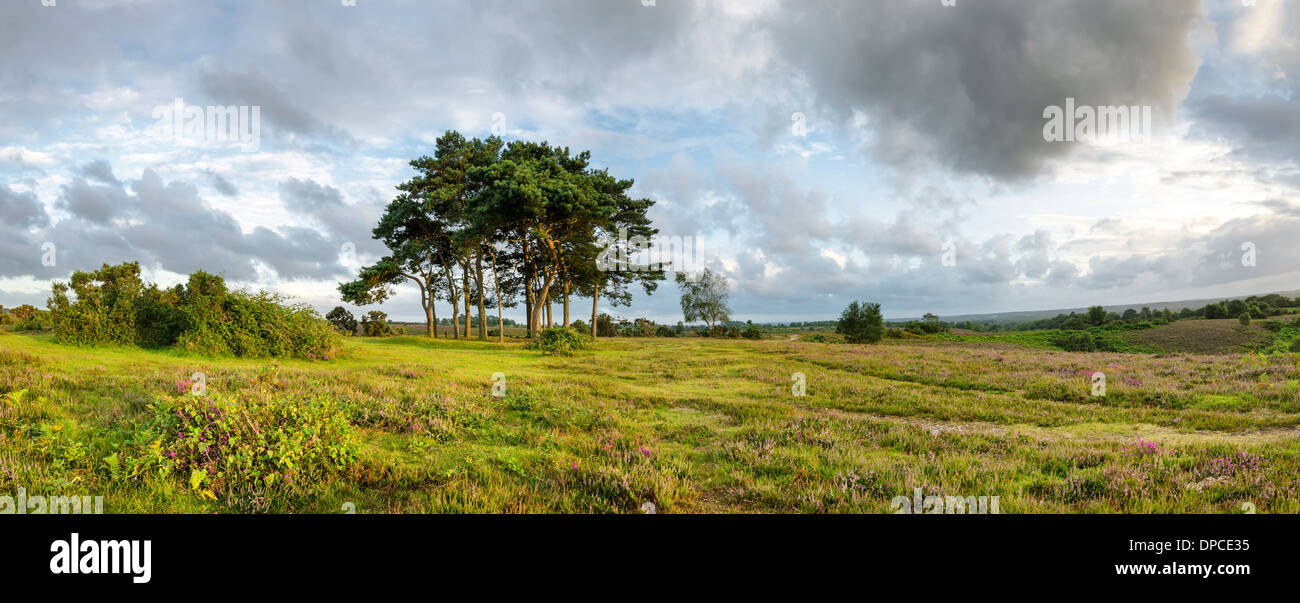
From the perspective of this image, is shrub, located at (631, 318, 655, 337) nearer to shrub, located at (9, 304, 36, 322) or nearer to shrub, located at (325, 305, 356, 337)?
shrub, located at (325, 305, 356, 337)

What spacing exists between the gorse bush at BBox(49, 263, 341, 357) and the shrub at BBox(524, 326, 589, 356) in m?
11.3

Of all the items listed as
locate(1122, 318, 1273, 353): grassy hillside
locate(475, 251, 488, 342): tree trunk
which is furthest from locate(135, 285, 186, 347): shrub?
locate(1122, 318, 1273, 353): grassy hillside

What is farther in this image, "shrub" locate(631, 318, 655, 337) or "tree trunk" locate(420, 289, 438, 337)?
"shrub" locate(631, 318, 655, 337)

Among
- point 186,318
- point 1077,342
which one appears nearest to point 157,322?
point 186,318

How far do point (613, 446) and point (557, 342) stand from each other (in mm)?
23992

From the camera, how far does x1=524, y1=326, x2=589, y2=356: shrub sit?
30225 mm

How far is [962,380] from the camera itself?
16.4 m

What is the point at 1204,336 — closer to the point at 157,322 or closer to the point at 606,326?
the point at 606,326

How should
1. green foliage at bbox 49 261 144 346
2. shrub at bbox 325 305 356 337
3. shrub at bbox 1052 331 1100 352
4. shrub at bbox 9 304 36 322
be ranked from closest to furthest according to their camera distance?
green foliage at bbox 49 261 144 346
shrub at bbox 9 304 36 322
shrub at bbox 1052 331 1100 352
shrub at bbox 325 305 356 337

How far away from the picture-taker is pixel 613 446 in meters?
7.07

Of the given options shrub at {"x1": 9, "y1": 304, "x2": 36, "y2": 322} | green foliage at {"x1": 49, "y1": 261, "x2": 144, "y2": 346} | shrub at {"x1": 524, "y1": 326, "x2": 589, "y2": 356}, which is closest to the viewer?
green foliage at {"x1": 49, "y1": 261, "x2": 144, "y2": 346}

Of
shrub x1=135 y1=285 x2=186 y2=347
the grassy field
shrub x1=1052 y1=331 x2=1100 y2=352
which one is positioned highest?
shrub x1=135 y1=285 x2=186 y2=347

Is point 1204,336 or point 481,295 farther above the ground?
point 481,295
